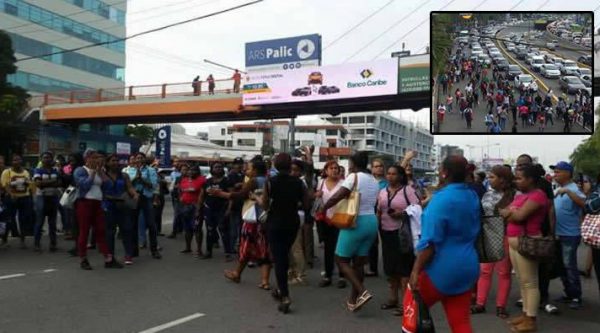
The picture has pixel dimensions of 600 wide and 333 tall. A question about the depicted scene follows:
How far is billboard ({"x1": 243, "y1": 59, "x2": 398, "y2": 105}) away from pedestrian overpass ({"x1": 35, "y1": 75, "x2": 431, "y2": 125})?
533 millimetres

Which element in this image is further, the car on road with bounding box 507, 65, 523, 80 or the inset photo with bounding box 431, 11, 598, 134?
the car on road with bounding box 507, 65, 523, 80

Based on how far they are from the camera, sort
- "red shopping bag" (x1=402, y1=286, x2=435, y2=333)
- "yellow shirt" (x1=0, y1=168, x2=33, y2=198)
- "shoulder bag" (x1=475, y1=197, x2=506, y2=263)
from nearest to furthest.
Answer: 1. "red shopping bag" (x1=402, y1=286, x2=435, y2=333)
2. "shoulder bag" (x1=475, y1=197, x2=506, y2=263)
3. "yellow shirt" (x1=0, y1=168, x2=33, y2=198)

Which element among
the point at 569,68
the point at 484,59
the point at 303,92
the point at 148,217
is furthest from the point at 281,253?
the point at 303,92

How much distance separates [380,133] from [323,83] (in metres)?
97.8

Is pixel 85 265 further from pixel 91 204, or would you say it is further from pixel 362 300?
pixel 362 300

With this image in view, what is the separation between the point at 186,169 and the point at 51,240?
265 centimetres

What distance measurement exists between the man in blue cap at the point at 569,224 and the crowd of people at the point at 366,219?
0.01 metres

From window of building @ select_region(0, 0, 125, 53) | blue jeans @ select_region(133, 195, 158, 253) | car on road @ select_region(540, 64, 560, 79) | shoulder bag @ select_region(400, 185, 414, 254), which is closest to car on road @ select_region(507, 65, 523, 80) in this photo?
car on road @ select_region(540, 64, 560, 79)

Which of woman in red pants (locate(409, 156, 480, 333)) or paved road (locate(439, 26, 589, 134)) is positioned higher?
paved road (locate(439, 26, 589, 134))

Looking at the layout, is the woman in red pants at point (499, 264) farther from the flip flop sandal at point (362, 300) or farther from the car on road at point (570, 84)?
the car on road at point (570, 84)

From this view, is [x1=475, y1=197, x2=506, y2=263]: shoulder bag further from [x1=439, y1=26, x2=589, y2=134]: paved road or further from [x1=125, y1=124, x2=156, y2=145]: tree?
[x1=125, y1=124, x2=156, y2=145]: tree

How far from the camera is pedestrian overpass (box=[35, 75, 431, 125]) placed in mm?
30364

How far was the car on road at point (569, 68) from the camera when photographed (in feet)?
35.8

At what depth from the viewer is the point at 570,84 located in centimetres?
1077
